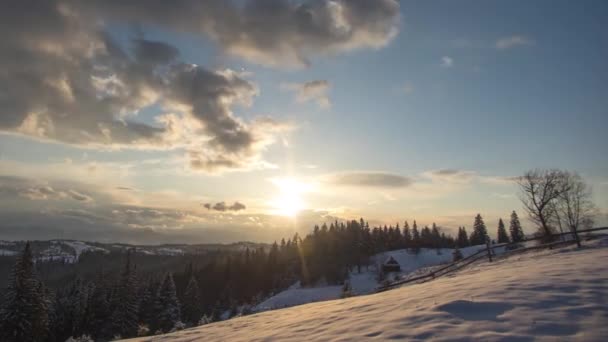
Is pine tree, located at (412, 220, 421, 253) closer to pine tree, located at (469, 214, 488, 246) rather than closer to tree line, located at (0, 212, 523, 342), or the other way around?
Result: tree line, located at (0, 212, 523, 342)

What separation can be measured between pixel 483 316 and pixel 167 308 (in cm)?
5631

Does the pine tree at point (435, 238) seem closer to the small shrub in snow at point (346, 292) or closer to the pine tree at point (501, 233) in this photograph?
the pine tree at point (501, 233)

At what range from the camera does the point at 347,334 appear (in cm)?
838

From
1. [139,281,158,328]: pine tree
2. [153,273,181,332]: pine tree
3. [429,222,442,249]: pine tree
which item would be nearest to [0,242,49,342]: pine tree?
[153,273,181,332]: pine tree

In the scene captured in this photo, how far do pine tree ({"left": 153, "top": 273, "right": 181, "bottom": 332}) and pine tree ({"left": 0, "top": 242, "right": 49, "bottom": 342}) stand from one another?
19.1 metres

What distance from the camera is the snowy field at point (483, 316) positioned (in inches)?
266

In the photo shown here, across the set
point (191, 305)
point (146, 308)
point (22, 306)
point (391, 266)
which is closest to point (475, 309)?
point (22, 306)

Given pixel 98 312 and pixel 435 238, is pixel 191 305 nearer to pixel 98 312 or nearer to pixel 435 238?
pixel 98 312

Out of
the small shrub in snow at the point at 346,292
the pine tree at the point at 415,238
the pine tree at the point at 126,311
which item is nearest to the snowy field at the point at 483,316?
the small shrub in snow at the point at 346,292

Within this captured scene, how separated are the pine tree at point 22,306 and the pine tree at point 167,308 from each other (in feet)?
62.7

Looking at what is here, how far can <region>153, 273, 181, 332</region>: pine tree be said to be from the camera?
53562 millimetres

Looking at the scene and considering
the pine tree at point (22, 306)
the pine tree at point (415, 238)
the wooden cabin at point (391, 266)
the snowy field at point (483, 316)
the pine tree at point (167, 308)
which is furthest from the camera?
the pine tree at point (415, 238)

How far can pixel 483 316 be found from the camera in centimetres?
785

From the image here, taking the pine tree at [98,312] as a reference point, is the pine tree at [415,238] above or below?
above
